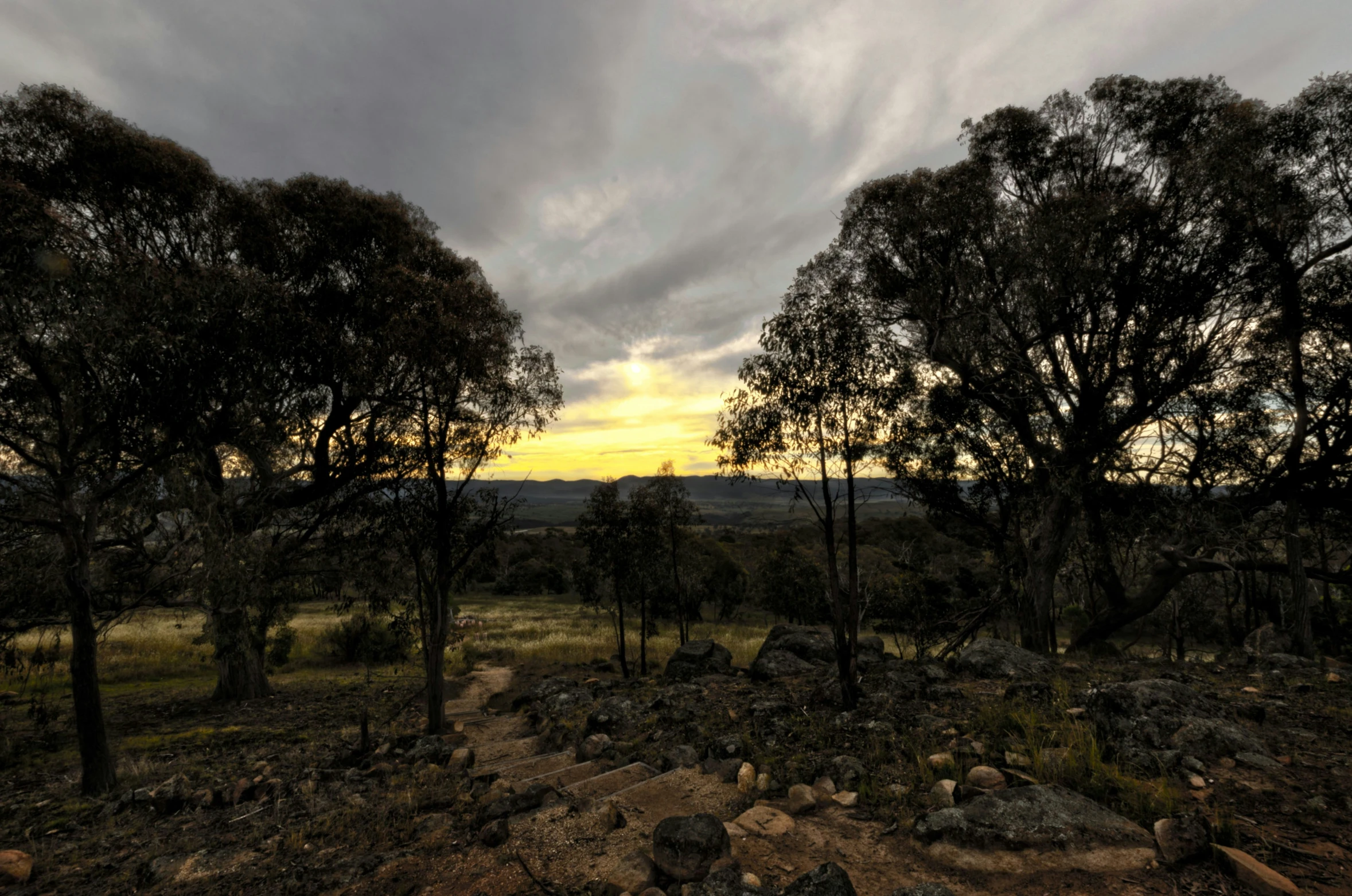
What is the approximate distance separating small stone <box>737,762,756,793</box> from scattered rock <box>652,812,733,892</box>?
2429 millimetres

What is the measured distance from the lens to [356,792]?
390 inches

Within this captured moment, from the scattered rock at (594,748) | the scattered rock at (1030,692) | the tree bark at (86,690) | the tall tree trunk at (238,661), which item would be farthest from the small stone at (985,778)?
the tall tree trunk at (238,661)

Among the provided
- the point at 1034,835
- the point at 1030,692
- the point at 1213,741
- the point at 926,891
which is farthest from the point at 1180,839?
the point at 1030,692

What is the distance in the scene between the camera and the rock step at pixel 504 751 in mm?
12812

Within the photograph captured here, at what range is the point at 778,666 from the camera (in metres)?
19.5

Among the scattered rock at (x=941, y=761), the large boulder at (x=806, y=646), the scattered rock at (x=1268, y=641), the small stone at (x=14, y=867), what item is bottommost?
the scattered rock at (x=1268, y=641)

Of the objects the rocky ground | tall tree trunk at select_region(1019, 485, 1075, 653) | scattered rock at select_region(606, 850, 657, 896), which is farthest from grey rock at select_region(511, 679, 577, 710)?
tall tree trunk at select_region(1019, 485, 1075, 653)

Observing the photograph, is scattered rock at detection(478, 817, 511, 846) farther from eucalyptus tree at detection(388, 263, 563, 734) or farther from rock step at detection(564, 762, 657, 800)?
eucalyptus tree at detection(388, 263, 563, 734)

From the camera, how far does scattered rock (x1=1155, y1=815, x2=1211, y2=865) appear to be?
571 centimetres

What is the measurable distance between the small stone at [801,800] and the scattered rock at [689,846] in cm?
186

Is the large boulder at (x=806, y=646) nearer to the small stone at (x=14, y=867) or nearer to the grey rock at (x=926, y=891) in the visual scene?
the grey rock at (x=926, y=891)

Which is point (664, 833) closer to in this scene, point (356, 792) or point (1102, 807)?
point (1102, 807)

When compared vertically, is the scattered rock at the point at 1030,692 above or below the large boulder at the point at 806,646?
above

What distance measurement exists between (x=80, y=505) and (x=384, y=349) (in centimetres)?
746
